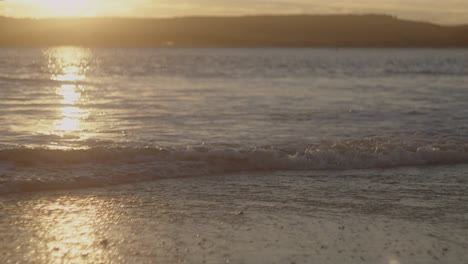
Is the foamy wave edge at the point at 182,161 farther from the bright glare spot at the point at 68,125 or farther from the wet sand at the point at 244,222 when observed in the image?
the bright glare spot at the point at 68,125

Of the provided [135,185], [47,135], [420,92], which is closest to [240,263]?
[135,185]

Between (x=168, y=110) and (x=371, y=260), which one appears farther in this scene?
(x=168, y=110)

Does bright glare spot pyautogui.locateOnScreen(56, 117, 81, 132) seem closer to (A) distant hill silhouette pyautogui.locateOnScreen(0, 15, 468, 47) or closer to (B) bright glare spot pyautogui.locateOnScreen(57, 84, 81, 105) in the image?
(B) bright glare spot pyautogui.locateOnScreen(57, 84, 81, 105)

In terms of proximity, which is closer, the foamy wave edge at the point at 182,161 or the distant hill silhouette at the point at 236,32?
the foamy wave edge at the point at 182,161

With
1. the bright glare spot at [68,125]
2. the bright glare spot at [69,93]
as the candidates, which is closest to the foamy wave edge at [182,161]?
the bright glare spot at [68,125]

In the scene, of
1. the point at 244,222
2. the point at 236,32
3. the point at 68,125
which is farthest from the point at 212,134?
the point at 236,32

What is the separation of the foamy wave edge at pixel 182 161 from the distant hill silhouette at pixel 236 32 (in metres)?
97.6

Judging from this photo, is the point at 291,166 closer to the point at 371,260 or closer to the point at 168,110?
the point at 371,260

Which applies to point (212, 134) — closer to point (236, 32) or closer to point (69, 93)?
point (69, 93)

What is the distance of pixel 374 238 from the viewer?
681 cm

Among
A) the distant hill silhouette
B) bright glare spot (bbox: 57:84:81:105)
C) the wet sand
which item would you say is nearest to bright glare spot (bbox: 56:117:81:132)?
bright glare spot (bbox: 57:84:81:105)

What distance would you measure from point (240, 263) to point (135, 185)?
3723mm

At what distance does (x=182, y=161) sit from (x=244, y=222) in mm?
3661

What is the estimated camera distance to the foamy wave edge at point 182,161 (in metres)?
9.90
